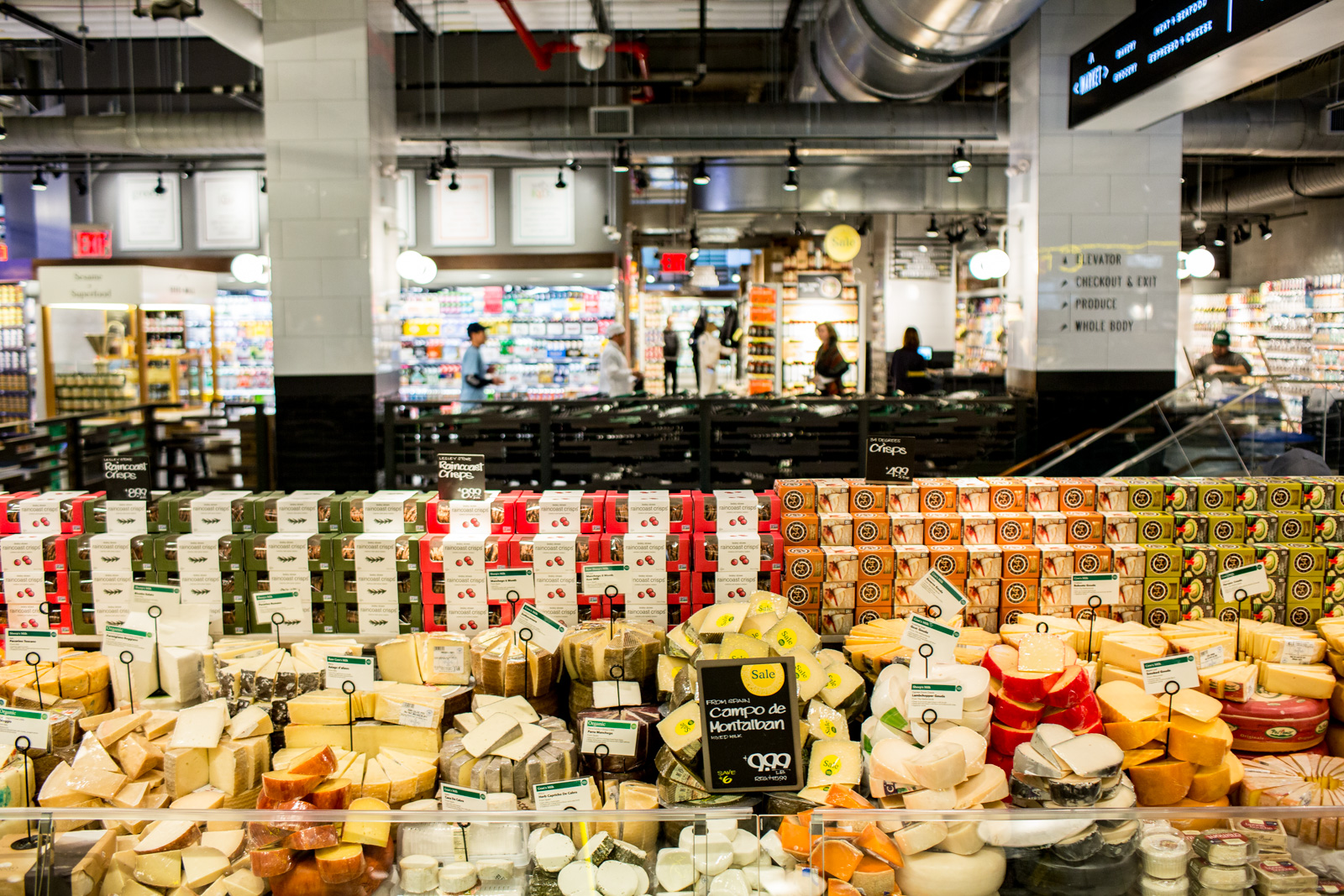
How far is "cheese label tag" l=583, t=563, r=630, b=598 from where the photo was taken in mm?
3271

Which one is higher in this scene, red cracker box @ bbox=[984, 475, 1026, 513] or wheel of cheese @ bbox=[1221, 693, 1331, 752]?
red cracker box @ bbox=[984, 475, 1026, 513]

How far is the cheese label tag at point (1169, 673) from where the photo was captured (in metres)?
2.58

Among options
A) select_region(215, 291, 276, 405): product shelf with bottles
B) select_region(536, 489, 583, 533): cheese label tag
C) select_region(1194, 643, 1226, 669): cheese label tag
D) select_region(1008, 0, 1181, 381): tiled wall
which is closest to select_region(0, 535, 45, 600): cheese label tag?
select_region(536, 489, 583, 533): cheese label tag

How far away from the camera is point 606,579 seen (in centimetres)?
328

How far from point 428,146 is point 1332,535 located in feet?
34.3

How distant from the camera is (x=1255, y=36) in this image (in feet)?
13.8

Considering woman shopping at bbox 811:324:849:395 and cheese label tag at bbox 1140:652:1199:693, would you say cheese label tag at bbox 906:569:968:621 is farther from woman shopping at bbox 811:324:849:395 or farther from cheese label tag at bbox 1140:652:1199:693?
woman shopping at bbox 811:324:849:395

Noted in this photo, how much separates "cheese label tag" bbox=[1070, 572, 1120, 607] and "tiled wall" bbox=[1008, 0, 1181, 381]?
4.23m

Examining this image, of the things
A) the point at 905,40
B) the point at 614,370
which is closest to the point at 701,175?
the point at 614,370

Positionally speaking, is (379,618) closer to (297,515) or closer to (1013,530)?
(297,515)

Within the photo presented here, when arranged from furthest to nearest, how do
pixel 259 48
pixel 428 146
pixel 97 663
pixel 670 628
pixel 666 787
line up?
pixel 428 146 < pixel 259 48 < pixel 670 628 < pixel 97 663 < pixel 666 787

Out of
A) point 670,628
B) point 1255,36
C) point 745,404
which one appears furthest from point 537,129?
point 670,628

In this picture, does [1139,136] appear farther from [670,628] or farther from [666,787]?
[666,787]

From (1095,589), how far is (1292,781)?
782 mm
